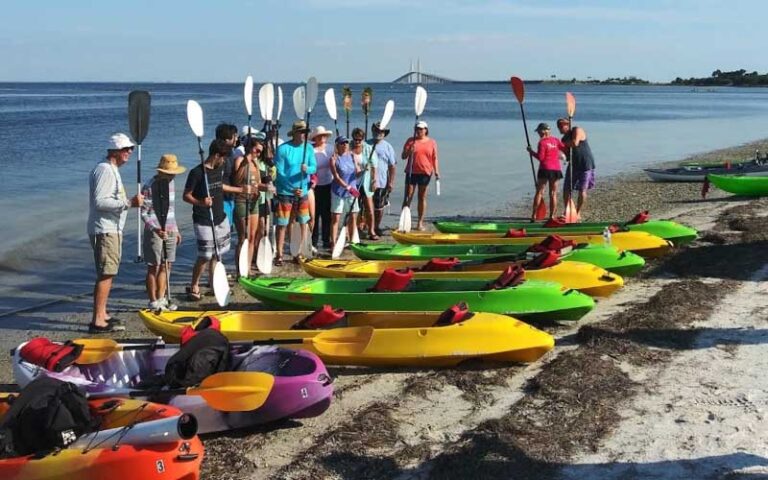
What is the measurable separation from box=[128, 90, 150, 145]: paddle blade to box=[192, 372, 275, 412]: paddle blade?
373cm

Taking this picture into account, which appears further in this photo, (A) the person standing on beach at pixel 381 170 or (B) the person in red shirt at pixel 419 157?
(B) the person in red shirt at pixel 419 157

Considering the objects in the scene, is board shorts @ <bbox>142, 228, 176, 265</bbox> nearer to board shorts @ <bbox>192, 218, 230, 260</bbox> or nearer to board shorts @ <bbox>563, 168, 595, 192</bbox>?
board shorts @ <bbox>192, 218, 230, 260</bbox>

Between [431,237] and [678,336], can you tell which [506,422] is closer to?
[678,336]

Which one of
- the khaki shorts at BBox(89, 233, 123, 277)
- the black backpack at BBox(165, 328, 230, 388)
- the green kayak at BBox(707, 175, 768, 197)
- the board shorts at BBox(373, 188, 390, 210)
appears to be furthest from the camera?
the green kayak at BBox(707, 175, 768, 197)

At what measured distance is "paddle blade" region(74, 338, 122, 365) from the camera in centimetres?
512

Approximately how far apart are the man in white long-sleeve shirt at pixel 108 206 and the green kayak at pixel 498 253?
3.21 meters

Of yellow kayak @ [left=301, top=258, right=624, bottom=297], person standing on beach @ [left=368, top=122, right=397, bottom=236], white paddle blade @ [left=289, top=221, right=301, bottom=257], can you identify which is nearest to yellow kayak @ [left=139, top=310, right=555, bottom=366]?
yellow kayak @ [left=301, top=258, right=624, bottom=297]

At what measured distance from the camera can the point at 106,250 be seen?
650 cm

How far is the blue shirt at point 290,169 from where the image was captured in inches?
347

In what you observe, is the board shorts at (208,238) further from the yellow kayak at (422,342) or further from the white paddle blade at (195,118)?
the yellow kayak at (422,342)

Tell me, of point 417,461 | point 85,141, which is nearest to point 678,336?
point 417,461

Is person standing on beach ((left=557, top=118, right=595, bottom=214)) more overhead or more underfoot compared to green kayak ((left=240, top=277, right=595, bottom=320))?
more overhead

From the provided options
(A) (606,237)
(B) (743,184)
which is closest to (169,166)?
(A) (606,237)

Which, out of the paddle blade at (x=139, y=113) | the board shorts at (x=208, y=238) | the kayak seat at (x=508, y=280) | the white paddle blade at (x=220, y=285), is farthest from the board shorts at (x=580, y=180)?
the paddle blade at (x=139, y=113)
